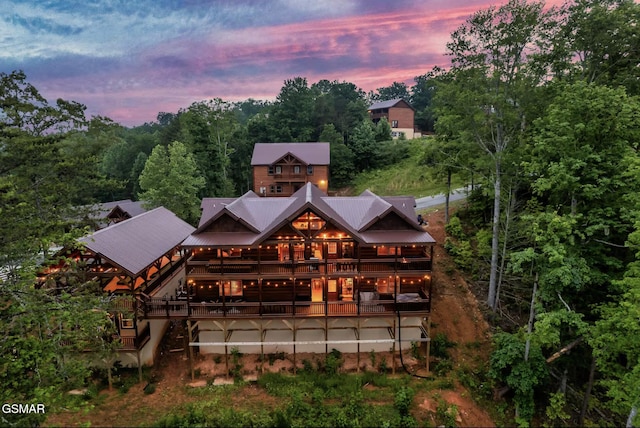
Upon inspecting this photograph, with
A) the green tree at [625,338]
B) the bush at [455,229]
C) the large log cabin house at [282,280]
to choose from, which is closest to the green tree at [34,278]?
the large log cabin house at [282,280]

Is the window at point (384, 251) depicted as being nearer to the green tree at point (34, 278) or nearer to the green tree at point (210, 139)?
the green tree at point (34, 278)

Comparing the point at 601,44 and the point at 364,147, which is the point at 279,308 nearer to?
the point at 601,44

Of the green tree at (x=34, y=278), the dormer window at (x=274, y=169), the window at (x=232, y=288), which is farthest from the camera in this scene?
the dormer window at (x=274, y=169)

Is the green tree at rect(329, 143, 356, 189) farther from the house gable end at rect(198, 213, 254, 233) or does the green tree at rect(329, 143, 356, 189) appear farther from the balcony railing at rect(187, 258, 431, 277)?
the house gable end at rect(198, 213, 254, 233)

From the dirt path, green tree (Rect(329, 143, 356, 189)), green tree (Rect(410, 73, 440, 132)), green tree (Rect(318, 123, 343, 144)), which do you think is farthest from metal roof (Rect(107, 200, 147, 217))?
green tree (Rect(410, 73, 440, 132))

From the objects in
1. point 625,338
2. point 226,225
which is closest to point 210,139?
point 226,225

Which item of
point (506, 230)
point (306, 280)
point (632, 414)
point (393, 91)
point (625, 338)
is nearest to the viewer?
point (625, 338)
